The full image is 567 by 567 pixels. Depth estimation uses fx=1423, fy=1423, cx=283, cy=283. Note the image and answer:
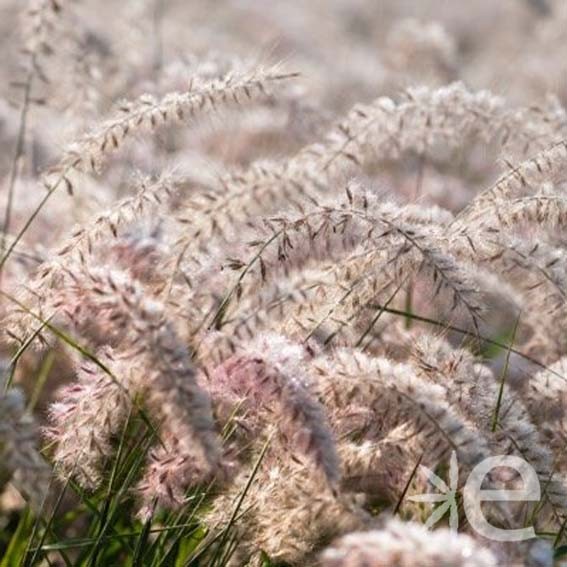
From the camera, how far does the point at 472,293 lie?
2705 millimetres

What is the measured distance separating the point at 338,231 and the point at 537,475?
594 mm

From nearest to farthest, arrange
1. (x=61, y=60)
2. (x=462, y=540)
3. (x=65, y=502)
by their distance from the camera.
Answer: (x=462, y=540) < (x=65, y=502) < (x=61, y=60)

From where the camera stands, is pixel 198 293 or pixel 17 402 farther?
pixel 198 293

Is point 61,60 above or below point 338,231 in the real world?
above

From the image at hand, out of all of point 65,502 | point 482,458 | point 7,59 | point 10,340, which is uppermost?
point 7,59

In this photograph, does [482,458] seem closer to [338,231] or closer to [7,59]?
[338,231]

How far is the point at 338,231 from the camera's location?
2.72 meters

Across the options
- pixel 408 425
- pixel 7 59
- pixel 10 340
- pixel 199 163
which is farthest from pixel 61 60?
pixel 7 59

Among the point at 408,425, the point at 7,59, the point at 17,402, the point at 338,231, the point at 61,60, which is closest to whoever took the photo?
the point at 17,402
